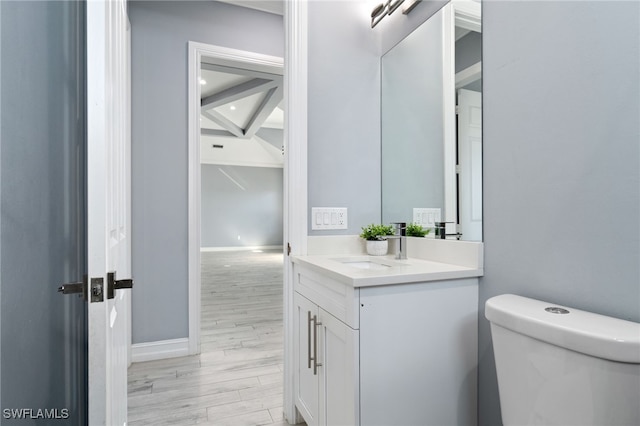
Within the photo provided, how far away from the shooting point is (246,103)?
6.08 metres

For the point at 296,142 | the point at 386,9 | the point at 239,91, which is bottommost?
the point at 296,142

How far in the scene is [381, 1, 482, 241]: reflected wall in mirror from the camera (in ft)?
Answer: 4.16

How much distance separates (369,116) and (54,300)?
155cm

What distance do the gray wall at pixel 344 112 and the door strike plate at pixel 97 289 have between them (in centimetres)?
98

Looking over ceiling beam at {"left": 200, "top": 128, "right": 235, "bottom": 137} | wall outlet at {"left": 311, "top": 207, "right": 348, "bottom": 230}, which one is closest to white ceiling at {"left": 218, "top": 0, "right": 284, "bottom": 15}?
wall outlet at {"left": 311, "top": 207, "right": 348, "bottom": 230}

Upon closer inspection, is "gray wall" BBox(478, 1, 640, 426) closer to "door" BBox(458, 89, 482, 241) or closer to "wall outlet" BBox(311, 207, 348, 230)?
"door" BBox(458, 89, 482, 241)

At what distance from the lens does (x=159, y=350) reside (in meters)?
2.33

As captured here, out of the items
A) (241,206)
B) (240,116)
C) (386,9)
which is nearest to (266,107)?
(240,116)

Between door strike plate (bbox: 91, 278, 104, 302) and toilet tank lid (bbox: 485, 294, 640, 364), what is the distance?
3.41 ft

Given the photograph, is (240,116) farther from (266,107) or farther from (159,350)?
(159,350)

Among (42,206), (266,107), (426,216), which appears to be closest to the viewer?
(42,206)

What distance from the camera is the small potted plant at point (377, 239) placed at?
1.62 meters

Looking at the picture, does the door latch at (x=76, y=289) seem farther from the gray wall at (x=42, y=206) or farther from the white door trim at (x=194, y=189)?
the white door trim at (x=194, y=189)

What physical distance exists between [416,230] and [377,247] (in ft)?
0.69
